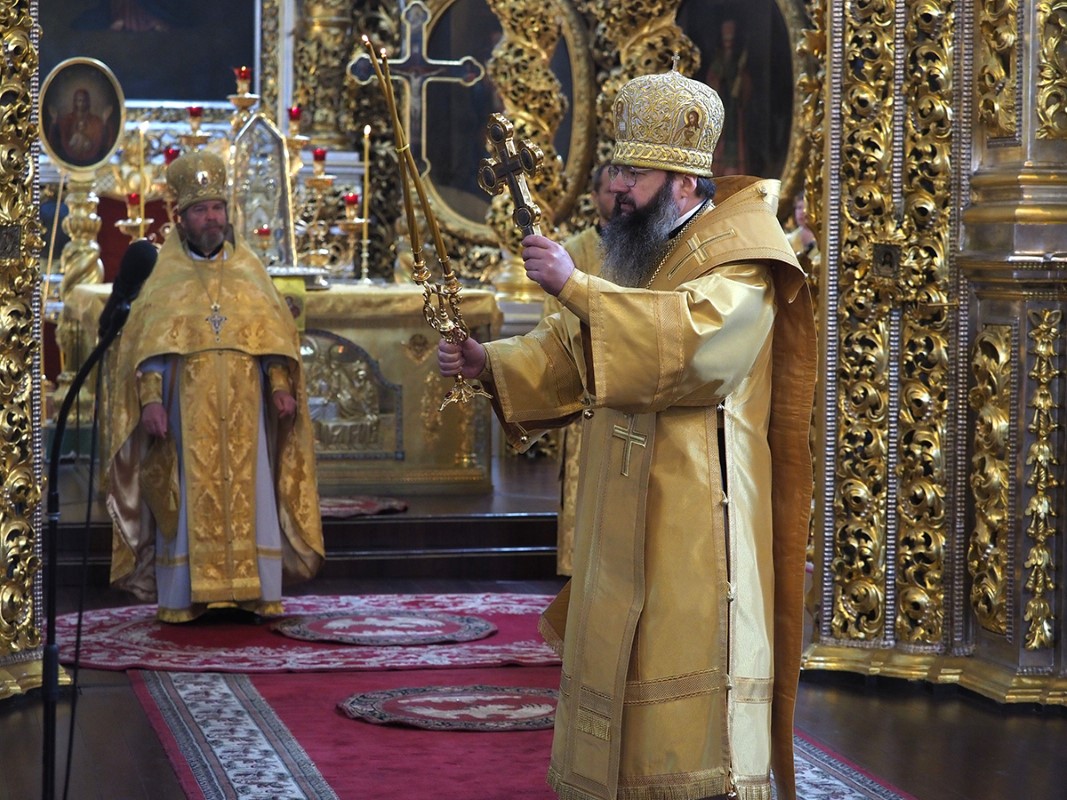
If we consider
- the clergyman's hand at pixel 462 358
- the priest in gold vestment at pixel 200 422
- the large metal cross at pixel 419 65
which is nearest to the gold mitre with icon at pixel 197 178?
the priest in gold vestment at pixel 200 422

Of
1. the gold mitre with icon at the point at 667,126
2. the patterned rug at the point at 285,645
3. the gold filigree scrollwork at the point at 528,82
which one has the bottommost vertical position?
the patterned rug at the point at 285,645

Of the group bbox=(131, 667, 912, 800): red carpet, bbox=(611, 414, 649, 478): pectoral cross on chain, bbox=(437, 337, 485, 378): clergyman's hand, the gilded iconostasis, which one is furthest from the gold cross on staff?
the gilded iconostasis

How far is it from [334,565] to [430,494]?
53.0 inches

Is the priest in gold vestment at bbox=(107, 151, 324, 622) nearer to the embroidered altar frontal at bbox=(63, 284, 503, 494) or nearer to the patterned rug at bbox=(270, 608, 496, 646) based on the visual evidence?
the patterned rug at bbox=(270, 608, 496, 646)

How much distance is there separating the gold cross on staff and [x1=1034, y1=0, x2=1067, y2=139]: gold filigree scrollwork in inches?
118

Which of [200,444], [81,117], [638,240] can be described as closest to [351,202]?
[81,117]

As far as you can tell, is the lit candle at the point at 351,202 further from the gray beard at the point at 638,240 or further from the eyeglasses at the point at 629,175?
the eyeglasses at the point at 629,175

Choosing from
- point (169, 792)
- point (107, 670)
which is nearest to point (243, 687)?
point (107, 670)

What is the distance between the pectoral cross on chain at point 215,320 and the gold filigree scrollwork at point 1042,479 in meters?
3.17

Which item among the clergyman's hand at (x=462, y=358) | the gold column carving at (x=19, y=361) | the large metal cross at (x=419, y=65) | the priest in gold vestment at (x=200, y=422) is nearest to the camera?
the clergyman's hand at (x=462, y=358)

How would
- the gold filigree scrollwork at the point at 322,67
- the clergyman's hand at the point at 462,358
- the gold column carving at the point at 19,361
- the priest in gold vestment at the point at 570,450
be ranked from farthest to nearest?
1. the gold filigree scrollwork at the point at 322,67
2. the priest in gold vestment at the point at 570,450
3. the gold column carving at the point at 19,361
4. the clergyman's hand at the point at 462,358

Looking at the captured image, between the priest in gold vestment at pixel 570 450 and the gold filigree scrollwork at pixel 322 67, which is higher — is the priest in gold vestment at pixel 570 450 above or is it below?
below

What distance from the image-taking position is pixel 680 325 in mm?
3709

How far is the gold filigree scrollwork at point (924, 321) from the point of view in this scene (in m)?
6.47
